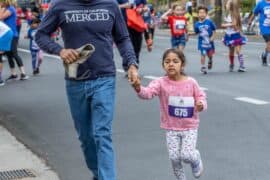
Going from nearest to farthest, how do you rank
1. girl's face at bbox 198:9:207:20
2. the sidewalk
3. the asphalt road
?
the sidewalk, the asphalt road, girl's face at bbox 198:9:207:20

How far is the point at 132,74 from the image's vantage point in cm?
548

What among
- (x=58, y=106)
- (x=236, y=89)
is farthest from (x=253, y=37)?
(x=58, y=106)

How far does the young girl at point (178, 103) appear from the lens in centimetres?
568

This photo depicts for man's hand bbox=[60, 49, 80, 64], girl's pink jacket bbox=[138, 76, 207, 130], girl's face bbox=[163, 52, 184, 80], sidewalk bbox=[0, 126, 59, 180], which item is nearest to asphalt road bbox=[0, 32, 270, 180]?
sidewalk bbox=[0, 126, 59, 180]

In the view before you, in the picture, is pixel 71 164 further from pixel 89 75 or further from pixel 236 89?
pixel 236 89

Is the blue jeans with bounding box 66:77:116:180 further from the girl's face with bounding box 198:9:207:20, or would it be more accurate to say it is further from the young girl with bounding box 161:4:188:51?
the young girl with bounding box 161:4:188:51

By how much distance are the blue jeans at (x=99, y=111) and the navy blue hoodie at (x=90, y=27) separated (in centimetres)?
9

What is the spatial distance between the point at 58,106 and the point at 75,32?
18.9 ft

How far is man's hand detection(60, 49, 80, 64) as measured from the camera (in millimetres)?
5477

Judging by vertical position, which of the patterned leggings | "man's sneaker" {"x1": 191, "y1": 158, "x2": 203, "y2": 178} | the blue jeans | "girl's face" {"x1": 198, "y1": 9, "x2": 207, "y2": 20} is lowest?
"girl's face" {"x1": 198, "y1": 9, "x2": 207, "y2": 20}

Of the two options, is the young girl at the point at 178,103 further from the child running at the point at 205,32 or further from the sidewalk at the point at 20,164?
the child running at the point at 205,32

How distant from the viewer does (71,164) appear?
7.26 m

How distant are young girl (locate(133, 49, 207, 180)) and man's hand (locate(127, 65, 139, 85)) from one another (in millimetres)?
183

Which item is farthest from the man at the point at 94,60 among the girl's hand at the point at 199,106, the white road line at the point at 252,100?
the white road line at the point at 252,100
